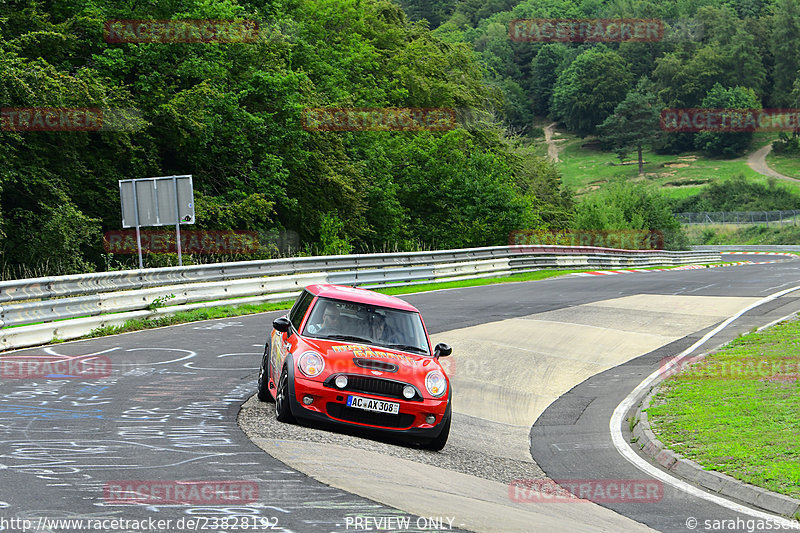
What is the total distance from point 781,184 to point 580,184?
108 ft

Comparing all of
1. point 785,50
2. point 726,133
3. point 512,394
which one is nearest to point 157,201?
point 512,394

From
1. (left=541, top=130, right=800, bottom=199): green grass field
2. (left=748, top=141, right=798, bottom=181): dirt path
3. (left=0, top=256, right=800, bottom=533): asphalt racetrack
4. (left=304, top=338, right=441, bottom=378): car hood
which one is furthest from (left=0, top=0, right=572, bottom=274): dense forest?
(left=748, top=141, right=798, bottom=181): dirt path

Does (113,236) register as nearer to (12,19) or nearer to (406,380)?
(12,19)

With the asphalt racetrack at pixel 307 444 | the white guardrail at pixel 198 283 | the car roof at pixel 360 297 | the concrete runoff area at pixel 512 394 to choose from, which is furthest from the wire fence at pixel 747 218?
the car roof at pixel 360 297

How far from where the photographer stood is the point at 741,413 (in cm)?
1085

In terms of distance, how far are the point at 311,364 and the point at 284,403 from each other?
0.52 meters

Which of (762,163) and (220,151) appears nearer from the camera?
(220,151)

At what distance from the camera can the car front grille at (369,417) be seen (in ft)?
29.9

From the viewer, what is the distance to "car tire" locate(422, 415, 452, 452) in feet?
30.9

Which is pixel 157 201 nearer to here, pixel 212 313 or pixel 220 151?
pixel 212 313

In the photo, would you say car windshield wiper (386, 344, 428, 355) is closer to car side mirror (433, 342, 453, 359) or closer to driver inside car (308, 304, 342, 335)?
car side mirror (433, 342, 453, 359)

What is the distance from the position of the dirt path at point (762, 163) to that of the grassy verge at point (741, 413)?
139309mm

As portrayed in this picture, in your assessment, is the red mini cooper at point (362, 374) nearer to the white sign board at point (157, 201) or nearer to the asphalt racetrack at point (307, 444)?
the asphalt racetrack at point (307, 444)

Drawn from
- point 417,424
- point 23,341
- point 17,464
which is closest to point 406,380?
point 417,424
